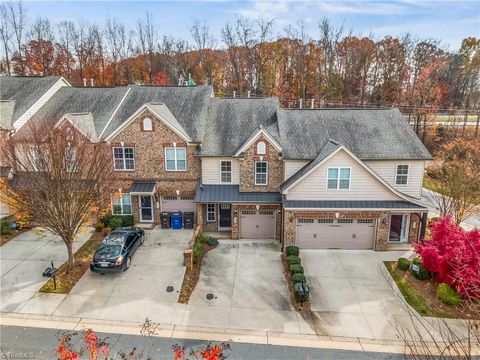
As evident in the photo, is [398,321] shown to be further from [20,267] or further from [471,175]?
[20,267]

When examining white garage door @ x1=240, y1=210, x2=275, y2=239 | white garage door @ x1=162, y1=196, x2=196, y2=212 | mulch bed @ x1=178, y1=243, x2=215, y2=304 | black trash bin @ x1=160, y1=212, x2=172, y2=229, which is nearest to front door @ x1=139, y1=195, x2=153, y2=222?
white garage door @ x1=162, y1=196, x2=196, y2=212

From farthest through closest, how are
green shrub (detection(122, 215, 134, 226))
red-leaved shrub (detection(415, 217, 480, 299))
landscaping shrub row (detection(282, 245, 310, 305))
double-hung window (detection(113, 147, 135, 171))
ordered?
green shrub (detection(122, 215, 134, 226)), double-hung window (detection(113, 147, 135, 171)), landscaping shrub row (detection(282, 245, 310, 305)), red-leaved shrub (detection(415, 217, 480, 299))

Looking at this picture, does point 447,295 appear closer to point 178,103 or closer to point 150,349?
point 150,349

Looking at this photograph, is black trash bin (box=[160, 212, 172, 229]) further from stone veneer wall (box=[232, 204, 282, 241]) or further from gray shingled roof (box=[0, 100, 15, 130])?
gray shingled roof (box=[0, 100, 15, 130])

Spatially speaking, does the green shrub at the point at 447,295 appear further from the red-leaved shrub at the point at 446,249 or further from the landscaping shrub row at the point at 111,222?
the landscaping shrub row at the point at 111,222

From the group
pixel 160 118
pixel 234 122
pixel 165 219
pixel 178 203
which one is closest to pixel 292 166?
pixel 234 122

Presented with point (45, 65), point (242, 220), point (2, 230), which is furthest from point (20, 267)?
point (45, 65)
